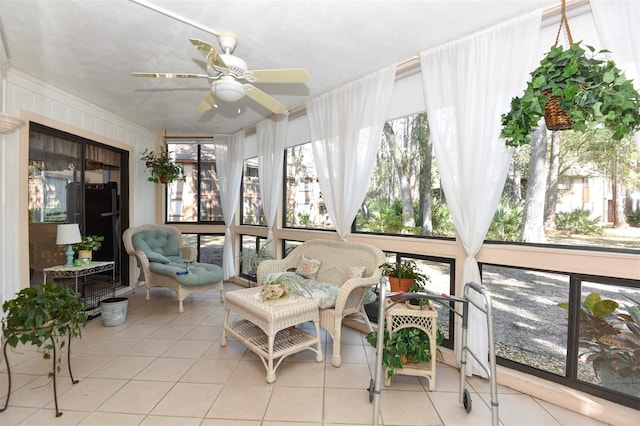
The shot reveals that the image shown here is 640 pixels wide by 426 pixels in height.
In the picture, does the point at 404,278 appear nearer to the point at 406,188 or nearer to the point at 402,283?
the point at 402,283

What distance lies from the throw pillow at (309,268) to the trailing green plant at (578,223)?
2205 millimetres

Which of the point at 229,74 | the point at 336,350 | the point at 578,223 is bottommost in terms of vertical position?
the point at 336,350

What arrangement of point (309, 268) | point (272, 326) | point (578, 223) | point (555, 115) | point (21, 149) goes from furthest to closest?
point (309, 268)
point (21, 149)
point (272, 326)
point (578, 223)
point (555, 115)

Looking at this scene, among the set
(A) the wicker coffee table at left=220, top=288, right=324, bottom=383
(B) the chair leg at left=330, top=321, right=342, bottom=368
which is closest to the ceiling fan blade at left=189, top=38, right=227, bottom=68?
(A) the wicker coffee table at left=220, top=288, right=324, bottom=383

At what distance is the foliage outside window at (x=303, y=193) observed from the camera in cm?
416

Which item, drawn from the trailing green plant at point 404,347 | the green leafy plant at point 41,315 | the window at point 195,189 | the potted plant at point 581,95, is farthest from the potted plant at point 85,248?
the potted plant at point 581,95

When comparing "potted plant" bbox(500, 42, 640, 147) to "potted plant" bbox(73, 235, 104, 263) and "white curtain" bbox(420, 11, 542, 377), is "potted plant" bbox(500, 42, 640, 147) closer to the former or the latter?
"white curtain" bbox(420, 11, 542, 377)

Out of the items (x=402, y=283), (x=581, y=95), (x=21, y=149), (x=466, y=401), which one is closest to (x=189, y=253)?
(x=21, y=149)

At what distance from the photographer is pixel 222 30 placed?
2.31 metres

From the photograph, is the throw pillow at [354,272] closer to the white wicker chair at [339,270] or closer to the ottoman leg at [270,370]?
the white wicker chair at [339,270]

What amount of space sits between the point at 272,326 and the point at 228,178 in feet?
11.8

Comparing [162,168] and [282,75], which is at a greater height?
[282,75]

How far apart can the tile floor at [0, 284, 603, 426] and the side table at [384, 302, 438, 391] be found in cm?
14

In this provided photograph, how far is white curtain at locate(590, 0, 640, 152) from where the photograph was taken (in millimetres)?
1700
